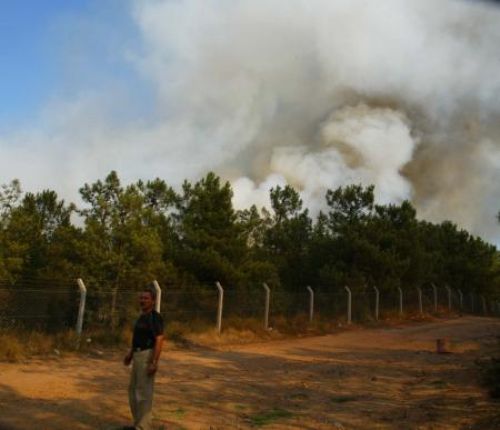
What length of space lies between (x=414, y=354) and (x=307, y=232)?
22749 mm

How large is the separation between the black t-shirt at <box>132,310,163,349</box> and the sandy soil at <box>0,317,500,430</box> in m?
1.17

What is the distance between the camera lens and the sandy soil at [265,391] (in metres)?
7.68

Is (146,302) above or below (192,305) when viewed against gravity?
below

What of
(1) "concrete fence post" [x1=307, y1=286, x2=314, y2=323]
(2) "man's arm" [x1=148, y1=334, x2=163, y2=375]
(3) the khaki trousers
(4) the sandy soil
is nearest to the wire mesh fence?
(1) "concrete fence post" [x1=307, y1=286, x2=314, y2=323]

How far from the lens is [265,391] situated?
1029cm

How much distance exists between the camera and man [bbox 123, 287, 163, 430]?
6.79 metres

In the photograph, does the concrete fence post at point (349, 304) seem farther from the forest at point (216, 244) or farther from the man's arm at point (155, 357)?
Answer: the man's arm at point (155, 357)

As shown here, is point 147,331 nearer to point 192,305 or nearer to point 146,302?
point 146,302

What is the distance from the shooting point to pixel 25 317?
14828 mm

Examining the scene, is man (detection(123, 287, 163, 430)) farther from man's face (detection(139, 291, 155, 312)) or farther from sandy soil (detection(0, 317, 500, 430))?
sandy soil (detection(0, 317, 500, 430))

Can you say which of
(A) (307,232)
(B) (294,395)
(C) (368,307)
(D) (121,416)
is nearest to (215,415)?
(D) (121,416)

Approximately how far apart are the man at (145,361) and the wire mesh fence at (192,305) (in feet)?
27.5

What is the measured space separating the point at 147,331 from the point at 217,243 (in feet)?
60.2

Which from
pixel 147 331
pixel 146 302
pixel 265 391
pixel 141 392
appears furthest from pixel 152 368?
pixel 265 391
